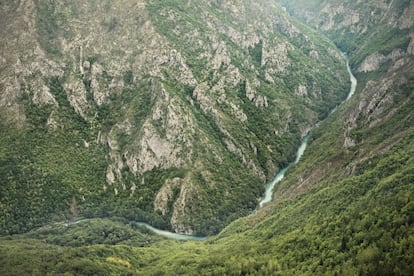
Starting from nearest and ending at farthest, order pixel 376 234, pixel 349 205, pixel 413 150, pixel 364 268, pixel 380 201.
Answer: pixel 364 268, pixel 376 234, pixel 380 201, pixel 349 205, pixel 413 150

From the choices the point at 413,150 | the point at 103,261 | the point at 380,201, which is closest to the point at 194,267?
the point at 103,261

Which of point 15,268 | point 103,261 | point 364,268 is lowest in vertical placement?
point 364,268

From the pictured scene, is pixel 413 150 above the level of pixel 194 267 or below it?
below

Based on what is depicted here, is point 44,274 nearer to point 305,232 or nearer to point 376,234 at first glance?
point 305,232

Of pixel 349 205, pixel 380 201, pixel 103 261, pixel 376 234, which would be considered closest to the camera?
pixel 376 234

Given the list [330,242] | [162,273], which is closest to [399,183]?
[330,242]

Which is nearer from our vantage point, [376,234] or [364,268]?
[364,268]

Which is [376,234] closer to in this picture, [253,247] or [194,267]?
[253,247]

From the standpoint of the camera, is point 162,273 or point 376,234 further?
point 162,273

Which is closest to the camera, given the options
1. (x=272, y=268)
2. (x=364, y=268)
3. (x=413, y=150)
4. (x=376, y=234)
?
(x=364, y=268)
